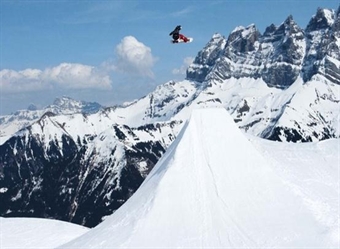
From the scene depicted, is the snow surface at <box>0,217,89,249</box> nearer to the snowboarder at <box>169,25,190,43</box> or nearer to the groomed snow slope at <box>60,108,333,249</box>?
the groomed snow slope at <box>60,108,333,249</box>

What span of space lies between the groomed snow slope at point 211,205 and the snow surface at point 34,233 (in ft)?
64.5

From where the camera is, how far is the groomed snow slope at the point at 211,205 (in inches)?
2388

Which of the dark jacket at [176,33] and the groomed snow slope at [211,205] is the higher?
the dark jacket at [176,33]

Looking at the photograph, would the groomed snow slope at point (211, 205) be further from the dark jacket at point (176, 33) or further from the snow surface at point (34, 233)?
the snow surface at point (34, 233)

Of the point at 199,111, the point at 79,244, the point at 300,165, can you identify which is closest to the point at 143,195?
the point at 79,244

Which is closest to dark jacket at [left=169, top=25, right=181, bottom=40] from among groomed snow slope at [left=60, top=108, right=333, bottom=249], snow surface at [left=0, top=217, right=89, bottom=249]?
groomed snow slope at [left=60, top=108, right=333, bottom=249]

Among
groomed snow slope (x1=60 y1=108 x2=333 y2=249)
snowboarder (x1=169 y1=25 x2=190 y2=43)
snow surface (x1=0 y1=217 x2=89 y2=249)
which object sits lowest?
snow surface (x1=0 y1=217 x2=89 y2=249)

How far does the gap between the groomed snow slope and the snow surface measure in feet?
64.5

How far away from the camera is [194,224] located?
206 feet

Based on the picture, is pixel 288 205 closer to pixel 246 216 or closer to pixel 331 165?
pixel 246 216

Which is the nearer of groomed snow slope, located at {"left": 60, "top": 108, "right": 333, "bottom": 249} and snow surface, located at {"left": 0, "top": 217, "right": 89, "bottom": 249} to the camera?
groomed snow slope, located at {"left": 60, "top": 108, "right": 333, "bottom": 249}

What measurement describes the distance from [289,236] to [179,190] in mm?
14449

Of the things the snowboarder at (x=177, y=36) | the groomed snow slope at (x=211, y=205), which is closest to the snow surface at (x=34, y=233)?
the groomed snow slope at (x=211, y=205)

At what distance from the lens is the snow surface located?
277 ft
